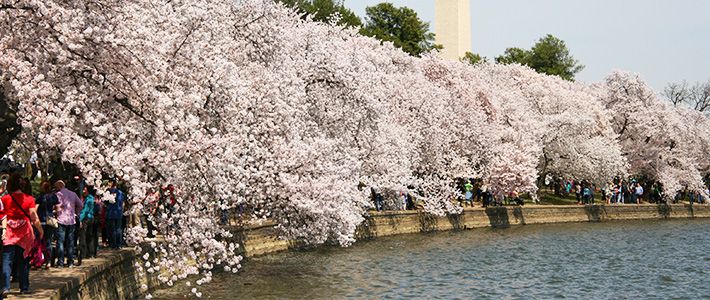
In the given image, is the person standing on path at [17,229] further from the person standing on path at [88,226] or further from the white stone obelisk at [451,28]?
the white stone obelisk at [451,28]

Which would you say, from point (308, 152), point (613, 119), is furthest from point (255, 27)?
point (613, 119)

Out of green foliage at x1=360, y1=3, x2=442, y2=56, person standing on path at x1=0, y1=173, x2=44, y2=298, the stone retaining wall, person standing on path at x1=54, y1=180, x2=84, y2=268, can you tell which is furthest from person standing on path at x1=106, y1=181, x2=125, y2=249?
green foliage at x1=360, y1=3, x2=442, y2=56

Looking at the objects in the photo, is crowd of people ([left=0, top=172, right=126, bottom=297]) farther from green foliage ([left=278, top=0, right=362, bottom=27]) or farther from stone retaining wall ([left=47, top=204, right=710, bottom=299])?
green foliage ([left=278, top=0, right=362, bottom=27])

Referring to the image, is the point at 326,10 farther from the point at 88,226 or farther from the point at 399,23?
the point at 88,226

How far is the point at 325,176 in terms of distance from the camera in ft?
86.2

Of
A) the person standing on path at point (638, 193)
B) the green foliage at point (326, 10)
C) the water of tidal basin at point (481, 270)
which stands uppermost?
the green foliage at point (326, 10)

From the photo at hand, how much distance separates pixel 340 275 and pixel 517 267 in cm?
828

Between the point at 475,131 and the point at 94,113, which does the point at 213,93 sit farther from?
the point at 475,131

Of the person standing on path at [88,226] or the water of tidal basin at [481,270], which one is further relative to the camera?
the water of tidal basin at [481,270]

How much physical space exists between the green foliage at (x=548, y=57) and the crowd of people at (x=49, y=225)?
86.6 m

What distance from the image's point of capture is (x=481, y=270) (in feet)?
106

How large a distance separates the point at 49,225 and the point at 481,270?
18.0m

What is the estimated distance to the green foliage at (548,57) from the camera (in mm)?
106625

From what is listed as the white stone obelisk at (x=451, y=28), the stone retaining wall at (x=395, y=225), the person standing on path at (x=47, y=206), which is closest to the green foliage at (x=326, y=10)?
the white stone obelisk at (x=451, y=28)
